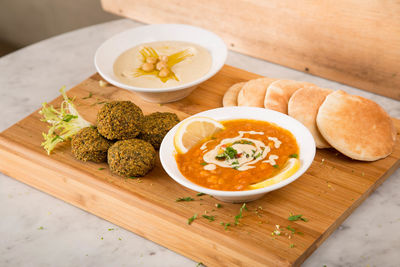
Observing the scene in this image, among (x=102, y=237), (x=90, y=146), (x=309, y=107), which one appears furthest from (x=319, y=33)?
(x=102, y=237)

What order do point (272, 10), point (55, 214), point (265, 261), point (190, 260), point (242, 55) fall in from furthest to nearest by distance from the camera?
point (242, 55), point (272, 10), point (55, 214), point (190, 260), point (265, 261)

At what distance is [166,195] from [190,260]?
0.29m

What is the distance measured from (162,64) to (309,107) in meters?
0.85

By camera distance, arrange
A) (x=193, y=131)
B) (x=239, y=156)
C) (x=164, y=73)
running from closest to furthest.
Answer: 1. (x=239, y=156)
2. (x=193, y=131)
3. (x=164, y=73)

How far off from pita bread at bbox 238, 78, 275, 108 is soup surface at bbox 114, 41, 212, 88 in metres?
0.28

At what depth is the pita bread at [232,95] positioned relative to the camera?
2748mm

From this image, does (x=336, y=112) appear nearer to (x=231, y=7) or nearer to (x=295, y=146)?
(x=295, y=146)

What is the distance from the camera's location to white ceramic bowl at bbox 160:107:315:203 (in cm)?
197

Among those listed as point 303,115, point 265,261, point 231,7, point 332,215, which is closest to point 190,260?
point 265,261

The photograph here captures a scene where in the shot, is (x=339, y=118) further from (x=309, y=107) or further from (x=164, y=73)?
(x=164, y=73)

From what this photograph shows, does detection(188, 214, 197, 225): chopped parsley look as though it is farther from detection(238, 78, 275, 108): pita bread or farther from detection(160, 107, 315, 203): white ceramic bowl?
detection(238, 78, 275, 108): pita bread

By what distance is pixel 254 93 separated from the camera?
265 centimetres

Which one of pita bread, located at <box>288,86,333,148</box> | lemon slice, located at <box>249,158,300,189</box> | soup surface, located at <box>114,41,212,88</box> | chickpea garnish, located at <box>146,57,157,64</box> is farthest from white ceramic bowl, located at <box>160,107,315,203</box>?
chickpea garnish, located at <box>146,57,157,64</box>

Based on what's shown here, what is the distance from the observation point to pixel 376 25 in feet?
9.33
